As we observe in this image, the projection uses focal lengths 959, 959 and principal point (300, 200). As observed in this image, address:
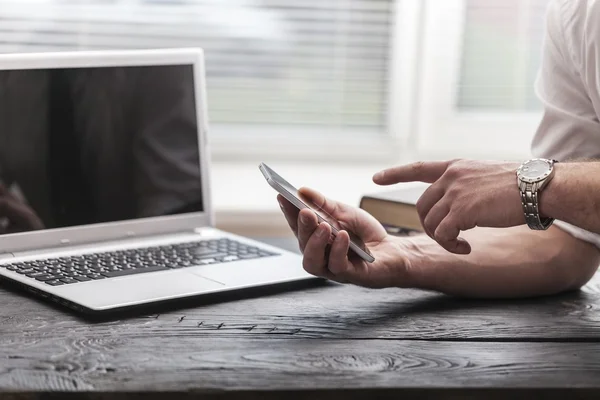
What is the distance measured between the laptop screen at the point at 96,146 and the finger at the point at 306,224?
0.36 meters

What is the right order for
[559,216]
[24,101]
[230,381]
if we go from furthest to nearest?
[24,101]
[559,216]
[230,381]

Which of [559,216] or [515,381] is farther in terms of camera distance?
[559,216]

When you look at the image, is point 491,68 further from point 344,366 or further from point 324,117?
point 344,366

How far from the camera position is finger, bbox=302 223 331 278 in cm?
106

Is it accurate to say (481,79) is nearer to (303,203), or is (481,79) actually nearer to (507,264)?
(507,264)

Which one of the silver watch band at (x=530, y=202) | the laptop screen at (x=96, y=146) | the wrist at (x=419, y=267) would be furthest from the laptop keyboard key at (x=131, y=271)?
the silver watch band at (x=530, y=202)

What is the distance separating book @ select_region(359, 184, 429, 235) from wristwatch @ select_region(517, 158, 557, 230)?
0.33 m

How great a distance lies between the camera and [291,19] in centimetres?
200

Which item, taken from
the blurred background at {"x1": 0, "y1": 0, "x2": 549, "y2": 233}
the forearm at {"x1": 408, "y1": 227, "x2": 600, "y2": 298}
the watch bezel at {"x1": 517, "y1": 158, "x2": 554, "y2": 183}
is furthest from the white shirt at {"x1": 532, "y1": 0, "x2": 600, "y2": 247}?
the blurred background at {"x1": 0, "y1": 0, "x2": 549, "y2": 233}

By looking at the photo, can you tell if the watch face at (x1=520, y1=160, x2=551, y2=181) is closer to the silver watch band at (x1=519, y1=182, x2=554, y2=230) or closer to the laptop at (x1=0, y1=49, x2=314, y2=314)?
the silver watch band at (x1=519, y1=182, x2=554, y2=230)

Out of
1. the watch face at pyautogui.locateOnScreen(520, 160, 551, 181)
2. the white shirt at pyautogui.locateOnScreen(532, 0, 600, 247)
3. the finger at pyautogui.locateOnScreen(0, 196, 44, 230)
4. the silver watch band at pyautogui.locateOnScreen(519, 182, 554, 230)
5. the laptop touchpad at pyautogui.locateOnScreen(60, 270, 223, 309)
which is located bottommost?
the laptop touchpad at pyautogui.locateOnScreen(60, 270, 223, 309)

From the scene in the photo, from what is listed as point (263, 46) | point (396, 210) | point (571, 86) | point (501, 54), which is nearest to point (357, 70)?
point (263, 46)

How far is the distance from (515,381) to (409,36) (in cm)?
124

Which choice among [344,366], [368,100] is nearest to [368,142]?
[368,100]
